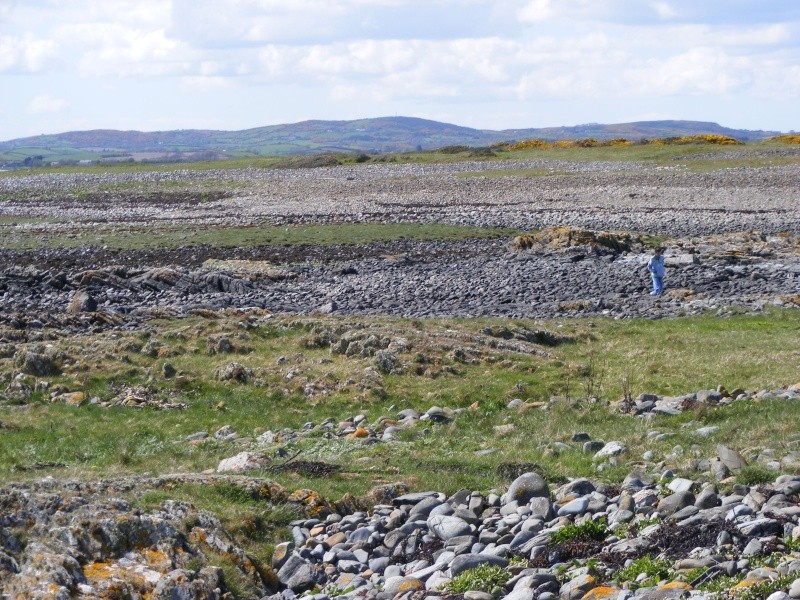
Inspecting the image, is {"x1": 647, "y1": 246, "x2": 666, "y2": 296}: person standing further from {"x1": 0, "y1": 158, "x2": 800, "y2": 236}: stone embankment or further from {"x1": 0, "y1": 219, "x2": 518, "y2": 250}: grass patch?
{"x1": 0, "y1": 158, "x2": 800, "y2": 236}: stone embankment

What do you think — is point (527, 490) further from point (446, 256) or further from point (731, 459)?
point (446, 256)

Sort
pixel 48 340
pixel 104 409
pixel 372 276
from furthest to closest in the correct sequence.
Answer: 1. pixel 372 276
2. pixel 48 340
3. pixel 104 409

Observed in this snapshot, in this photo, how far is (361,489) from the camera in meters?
12.1

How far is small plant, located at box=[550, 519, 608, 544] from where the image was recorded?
9.26 metres

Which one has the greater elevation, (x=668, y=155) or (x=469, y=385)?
(x=668, y=155)

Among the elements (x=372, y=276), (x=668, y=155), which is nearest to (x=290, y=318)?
(x=372, y=276)

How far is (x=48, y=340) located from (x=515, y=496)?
16.4 metres

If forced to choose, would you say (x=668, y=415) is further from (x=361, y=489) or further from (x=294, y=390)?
(x=294, y=390)

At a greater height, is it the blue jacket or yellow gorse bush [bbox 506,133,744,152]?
yellow gorse bush [bbox 506,133,744,152]

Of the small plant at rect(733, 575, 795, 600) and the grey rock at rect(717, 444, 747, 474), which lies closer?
the small plant at rect(733, 575, 795, 600)

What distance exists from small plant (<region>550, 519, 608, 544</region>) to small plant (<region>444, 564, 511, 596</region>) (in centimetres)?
71

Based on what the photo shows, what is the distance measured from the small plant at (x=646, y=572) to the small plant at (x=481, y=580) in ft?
3.47

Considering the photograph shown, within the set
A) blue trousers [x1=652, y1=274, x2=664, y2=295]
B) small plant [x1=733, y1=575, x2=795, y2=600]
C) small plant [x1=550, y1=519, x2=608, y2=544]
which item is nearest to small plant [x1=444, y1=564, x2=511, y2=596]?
small plant [x1=550, y1=519, x2=608, y2=544]

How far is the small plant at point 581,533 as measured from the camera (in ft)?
30.4
